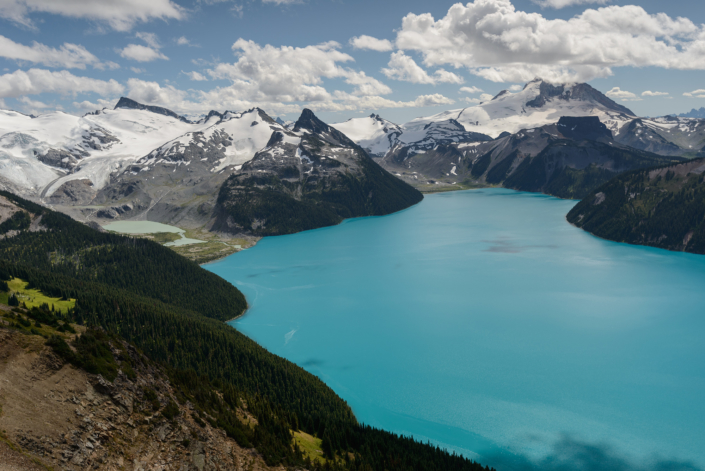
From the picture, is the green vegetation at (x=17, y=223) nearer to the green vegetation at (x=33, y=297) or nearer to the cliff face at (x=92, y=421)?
the green vegetation at (x=33, y=297)

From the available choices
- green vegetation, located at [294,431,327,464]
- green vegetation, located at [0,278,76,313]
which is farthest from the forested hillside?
green vegetation, located at [0,278,76,313]

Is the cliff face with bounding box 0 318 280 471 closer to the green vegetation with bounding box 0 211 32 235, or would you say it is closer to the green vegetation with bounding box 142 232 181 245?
the green vegetation with bounding box 0 211 32 235

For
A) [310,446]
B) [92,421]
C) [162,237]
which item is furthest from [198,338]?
[162,237]

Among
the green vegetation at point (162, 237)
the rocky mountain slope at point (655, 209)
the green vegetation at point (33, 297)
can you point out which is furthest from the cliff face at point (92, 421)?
the green vegetation at point (162, 237)

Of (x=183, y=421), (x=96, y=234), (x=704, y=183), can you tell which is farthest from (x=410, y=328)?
(x=704, y=183)

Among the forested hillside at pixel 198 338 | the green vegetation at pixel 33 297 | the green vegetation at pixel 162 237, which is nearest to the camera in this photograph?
the forested hillside at pixel 198 338

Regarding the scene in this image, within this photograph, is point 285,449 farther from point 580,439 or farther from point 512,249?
point 512,249
